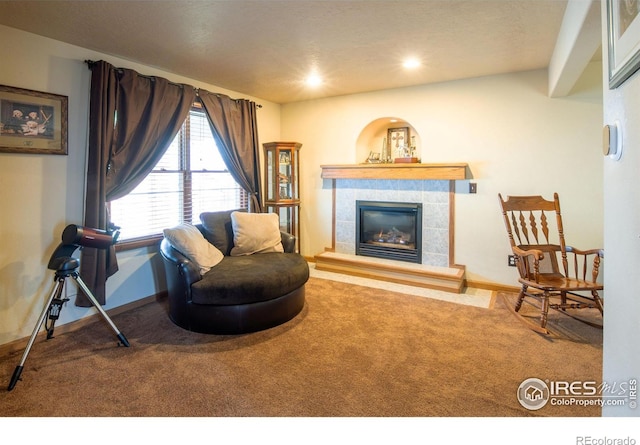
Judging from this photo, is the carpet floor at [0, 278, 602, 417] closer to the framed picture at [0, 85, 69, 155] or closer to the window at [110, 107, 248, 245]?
the window at [110, 107, 248, 245]

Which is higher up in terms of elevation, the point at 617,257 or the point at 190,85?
the point at 190,85

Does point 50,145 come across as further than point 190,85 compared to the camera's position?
No

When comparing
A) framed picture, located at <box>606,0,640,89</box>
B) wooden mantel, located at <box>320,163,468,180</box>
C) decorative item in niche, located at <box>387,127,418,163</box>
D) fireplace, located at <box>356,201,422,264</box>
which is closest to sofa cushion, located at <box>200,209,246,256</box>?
wooden mantel, located at <box>320,163,468,180</box>

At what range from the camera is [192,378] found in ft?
7.37

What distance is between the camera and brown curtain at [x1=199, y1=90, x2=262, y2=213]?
4.23 meters

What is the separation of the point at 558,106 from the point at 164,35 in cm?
382

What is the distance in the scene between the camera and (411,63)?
11.6ft

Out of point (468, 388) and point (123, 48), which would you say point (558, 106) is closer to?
point (468, 388)

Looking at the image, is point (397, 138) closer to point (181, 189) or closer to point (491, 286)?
point (491, 286)

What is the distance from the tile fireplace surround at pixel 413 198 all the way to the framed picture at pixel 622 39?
2.93 m

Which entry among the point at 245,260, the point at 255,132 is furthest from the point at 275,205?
the point at 245,260

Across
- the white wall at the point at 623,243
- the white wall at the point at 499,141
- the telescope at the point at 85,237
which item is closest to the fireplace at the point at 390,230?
the white wall at the point at 499,141

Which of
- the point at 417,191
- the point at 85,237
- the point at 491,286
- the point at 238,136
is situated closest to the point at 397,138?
the point at 417,191

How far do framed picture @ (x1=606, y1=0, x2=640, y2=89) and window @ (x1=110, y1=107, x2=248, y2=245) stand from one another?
3.70 m
